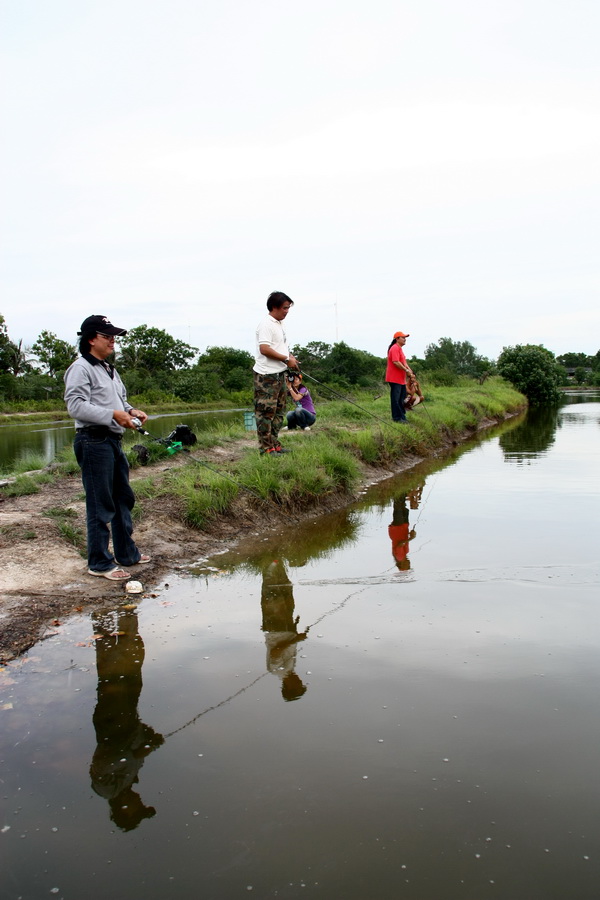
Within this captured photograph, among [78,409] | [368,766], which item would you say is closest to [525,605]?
[368,766]

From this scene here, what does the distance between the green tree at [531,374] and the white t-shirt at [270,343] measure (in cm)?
2648

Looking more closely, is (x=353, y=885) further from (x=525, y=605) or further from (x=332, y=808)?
(x=525, y=605)

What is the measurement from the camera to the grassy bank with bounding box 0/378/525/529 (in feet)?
20.9

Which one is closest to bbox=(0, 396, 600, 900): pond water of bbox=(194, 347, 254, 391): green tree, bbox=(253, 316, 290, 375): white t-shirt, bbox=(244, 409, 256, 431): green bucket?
bbox=(253, 316, 290, 375): white t-shirt

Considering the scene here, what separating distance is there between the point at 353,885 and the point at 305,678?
1.30 meters

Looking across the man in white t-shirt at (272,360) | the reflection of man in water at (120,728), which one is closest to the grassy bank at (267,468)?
the man in white t-shirt at (272,360)

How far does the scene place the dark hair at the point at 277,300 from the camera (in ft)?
24.3

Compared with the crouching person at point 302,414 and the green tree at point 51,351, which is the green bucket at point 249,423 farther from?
the green tree at point 51,351

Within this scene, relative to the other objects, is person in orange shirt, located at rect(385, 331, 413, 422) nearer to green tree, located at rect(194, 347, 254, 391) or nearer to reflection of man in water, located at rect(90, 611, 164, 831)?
reflection of man in water, located at rect(90, 611, 164, 831)

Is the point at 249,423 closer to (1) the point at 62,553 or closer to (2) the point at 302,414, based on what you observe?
(2) the point at 302,414

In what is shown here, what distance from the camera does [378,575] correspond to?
486 centimetres

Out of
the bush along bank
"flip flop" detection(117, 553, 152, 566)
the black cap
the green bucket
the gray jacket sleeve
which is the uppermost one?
the black cap

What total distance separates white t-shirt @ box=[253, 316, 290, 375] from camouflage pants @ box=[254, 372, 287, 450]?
0.07m

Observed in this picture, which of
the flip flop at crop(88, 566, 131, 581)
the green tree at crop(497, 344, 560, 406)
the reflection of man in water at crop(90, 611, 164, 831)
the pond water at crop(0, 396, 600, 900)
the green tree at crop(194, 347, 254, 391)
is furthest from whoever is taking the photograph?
the green tree at crop(194, 347, 254, 391)
